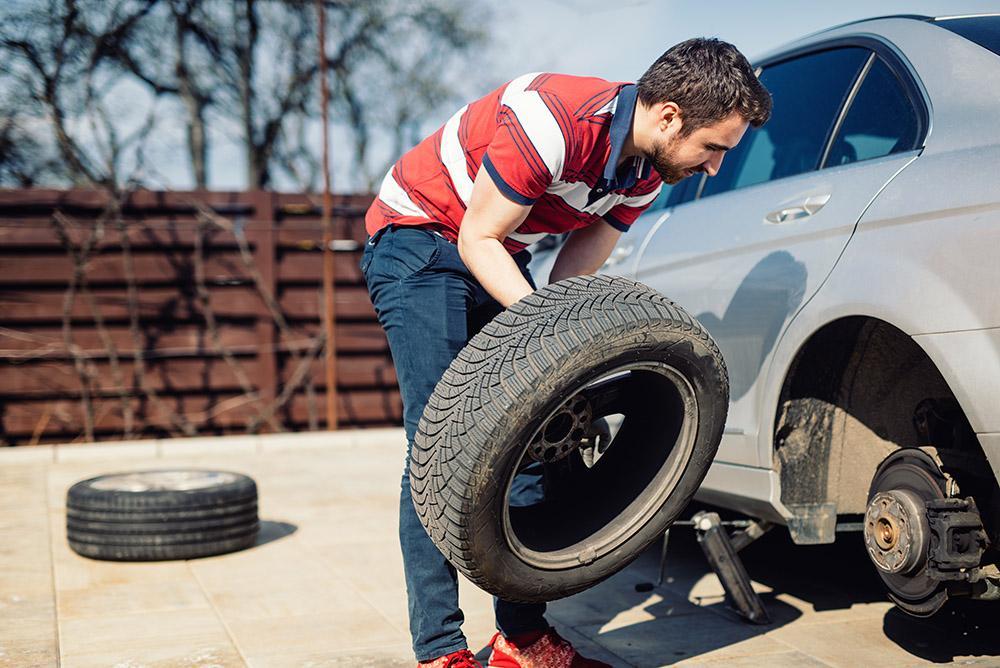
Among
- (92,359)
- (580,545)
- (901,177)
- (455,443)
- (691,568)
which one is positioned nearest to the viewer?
(455,443)

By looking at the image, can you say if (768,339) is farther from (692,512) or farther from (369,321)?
(369,321)

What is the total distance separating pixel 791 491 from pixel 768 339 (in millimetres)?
422

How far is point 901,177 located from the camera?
2307mm

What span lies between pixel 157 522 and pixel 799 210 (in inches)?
104

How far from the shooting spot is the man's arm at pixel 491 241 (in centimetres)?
203

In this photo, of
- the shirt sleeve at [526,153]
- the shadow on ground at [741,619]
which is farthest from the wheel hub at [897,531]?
the shirt sleeve at [526,153]

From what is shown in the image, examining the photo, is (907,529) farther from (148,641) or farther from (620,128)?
(148,641)

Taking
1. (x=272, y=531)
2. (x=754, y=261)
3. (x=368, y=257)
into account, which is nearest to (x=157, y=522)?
(x=272, y=531)

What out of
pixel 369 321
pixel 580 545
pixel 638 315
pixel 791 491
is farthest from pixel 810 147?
pixel 369 321

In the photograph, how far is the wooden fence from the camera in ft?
24.3

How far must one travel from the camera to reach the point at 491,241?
6.74 feet

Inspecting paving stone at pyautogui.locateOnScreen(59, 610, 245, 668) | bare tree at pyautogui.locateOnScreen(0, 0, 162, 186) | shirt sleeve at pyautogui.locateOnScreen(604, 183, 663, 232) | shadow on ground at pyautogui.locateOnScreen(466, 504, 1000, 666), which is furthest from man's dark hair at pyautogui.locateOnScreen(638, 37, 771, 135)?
bare tree at pyautogui.locateOnScreen(0, 0, 162, 186)

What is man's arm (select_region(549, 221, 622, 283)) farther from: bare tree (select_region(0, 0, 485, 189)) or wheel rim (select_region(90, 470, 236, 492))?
bare tree (select_region(0, 0, 485, 189))

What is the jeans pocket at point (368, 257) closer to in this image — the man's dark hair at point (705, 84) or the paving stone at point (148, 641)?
the man's dark hair at point (705, 84)
